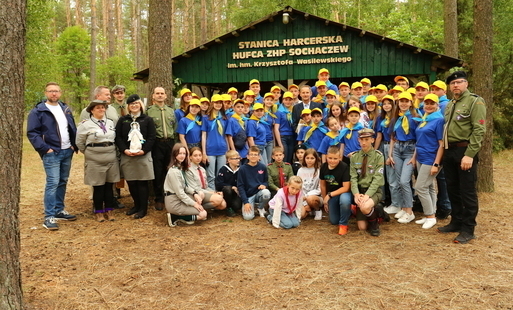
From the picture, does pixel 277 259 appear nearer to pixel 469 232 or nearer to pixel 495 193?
pixel 469 232

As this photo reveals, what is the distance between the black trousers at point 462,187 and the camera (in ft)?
15.2

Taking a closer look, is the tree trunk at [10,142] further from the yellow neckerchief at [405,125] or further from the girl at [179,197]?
the yellow neckerchief at [405,125]

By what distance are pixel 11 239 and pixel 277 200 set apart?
3428mm

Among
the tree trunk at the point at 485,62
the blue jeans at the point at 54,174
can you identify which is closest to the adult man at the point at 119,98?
the blue jeans at the point at 54,174

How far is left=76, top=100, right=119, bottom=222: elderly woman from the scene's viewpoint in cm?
554

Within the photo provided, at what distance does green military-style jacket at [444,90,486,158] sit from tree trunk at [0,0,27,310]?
4.61 meters

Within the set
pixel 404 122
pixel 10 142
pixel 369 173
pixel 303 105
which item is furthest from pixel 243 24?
pixel 10 142

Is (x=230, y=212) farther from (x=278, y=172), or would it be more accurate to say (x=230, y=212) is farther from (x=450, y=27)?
(x=450, y=27)

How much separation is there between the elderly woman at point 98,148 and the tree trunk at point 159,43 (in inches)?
64.7

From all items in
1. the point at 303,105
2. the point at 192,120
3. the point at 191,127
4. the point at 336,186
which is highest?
the point at 303,105

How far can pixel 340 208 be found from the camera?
5.31 m

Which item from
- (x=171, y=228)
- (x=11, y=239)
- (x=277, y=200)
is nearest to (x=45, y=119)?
(x=171, y=228)

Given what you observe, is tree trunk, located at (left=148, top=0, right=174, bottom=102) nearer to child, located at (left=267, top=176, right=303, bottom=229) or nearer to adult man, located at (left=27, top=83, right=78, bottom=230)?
adult man, located at (left=27, top=83, right=78, bottom=230)

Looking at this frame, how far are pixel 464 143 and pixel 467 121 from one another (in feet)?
0.88
